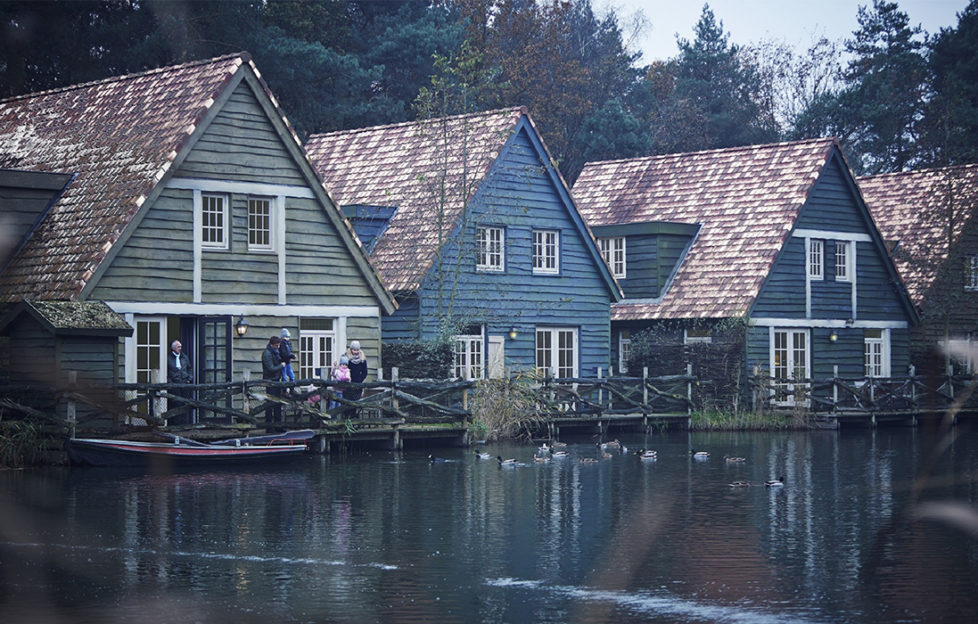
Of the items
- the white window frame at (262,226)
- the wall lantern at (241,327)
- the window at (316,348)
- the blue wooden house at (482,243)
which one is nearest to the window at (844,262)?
the blue wooden house at (482,243)

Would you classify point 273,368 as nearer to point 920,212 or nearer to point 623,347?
point 623,347

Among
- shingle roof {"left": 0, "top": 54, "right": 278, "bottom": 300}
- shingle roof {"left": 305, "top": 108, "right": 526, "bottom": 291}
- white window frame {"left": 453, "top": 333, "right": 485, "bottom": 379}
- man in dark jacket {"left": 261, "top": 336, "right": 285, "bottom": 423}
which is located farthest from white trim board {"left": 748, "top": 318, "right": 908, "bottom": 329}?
shingle roof {"left": 0, "top": 54, "right": 278, "bottom": 300}

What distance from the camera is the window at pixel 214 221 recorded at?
3241 centimetres

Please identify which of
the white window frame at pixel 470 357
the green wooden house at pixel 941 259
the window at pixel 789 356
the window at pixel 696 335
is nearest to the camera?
the white window frame at pixel 470 357

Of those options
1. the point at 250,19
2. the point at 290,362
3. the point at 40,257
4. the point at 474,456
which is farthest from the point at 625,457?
the point at 250,19

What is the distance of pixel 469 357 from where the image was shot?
39812mm

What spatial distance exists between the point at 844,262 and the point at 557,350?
1053 cm

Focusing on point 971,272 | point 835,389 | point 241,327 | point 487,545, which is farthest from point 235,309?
point 971,272

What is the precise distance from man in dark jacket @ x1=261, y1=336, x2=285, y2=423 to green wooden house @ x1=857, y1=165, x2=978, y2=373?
2458cm

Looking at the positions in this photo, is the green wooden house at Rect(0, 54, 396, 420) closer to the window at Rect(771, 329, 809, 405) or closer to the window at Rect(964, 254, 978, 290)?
the window at Rect(771, 329, 809, 405)

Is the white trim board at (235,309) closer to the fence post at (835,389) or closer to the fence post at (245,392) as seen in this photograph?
the fence post at (245,392)

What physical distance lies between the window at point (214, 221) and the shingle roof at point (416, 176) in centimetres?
648

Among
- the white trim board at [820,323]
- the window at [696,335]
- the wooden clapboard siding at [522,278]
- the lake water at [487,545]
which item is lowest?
the lake water at [487,545]

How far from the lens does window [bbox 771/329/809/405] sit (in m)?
44.0
